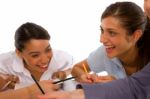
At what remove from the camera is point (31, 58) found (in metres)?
1.25

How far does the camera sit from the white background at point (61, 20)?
5.43ft

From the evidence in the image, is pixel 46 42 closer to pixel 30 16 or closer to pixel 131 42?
pixel 131 42

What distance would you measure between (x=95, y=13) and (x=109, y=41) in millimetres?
676

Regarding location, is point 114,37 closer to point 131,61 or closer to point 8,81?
point 131,61

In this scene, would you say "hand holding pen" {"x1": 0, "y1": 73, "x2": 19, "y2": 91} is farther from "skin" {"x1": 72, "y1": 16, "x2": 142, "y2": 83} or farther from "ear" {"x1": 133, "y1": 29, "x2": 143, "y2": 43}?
"ear" {"x1": 133, "y1": 29, "x2": 143, "y2": 43}

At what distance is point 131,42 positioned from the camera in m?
1.12

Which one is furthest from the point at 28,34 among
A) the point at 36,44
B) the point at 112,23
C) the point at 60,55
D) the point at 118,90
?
the point at 118,90

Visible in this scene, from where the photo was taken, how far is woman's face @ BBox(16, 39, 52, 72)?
1232 millimetres

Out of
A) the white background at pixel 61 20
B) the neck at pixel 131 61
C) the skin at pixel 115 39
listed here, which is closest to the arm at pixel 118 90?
the skin at pixel 115 39

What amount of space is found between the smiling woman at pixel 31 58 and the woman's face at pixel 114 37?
0.26 m

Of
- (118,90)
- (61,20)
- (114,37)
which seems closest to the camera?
(118,90)

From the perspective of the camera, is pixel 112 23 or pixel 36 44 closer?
pixel 112 23

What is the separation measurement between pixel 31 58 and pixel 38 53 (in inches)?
1.6

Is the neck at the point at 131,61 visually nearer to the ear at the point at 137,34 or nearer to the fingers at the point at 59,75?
the ear at the point at 137,34
